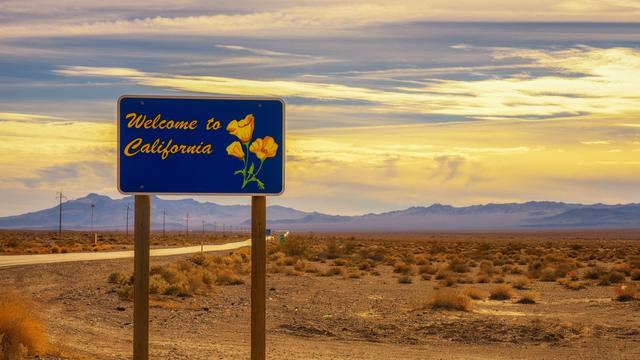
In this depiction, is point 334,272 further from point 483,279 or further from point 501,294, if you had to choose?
point 501,294

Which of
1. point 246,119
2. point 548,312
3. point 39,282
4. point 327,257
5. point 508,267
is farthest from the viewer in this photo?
point 327,257

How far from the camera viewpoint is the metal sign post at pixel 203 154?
980 centimetres

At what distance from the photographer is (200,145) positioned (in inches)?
393

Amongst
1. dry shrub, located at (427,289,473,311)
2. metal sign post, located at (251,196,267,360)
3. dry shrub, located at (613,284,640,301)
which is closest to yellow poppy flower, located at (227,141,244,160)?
metal sign post, located at (251,196,267,360)

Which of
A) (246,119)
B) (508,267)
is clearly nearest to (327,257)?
(508,267)

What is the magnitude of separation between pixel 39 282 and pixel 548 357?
18.8m

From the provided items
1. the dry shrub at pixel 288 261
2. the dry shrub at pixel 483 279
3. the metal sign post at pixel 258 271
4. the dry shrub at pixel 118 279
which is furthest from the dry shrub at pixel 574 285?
the metal sign post at pixel 258 271

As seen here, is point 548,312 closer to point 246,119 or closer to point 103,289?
point 103,289

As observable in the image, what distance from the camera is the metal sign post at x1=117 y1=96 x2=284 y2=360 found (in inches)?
386

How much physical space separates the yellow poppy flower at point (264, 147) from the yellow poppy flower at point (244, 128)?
0.11m

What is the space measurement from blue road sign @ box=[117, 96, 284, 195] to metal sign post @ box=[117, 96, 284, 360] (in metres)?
0.01

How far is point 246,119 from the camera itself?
9.83 meters

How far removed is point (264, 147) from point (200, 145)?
76 cm

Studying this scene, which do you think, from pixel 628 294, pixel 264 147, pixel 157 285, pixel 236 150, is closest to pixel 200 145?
pixel 236 150
